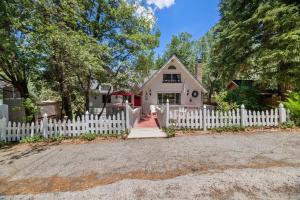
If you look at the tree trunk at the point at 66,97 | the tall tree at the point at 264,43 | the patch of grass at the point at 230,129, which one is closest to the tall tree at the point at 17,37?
the tree trunk at the point at 66,97

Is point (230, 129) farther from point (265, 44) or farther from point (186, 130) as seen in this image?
point (265, 44)

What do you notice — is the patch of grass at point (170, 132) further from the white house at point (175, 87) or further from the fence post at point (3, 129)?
the white house at point (175, 87)

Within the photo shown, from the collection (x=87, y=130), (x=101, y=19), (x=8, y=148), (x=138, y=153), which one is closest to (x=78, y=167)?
(x=138, y=153)

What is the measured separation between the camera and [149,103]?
19.8 meters

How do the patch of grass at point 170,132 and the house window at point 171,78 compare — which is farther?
the house window at point 171,78

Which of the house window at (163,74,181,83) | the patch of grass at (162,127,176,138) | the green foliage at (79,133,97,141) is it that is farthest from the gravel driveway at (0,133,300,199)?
the house window at (163,74,181,83)

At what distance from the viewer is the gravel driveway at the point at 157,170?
3.70 m

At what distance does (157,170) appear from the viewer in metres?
4.80

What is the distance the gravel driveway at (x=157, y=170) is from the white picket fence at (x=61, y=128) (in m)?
1.08

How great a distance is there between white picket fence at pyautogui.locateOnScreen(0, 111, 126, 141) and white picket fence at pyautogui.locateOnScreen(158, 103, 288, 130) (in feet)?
8.64

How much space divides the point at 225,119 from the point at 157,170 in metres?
5.75

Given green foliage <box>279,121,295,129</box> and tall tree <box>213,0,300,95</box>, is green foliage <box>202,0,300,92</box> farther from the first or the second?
green foliage <box>279,121,295,129</box>

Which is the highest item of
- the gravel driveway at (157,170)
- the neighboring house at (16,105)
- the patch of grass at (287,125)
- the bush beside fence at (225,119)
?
the neighboring house at (16,105)

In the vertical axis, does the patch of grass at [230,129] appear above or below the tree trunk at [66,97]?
below
